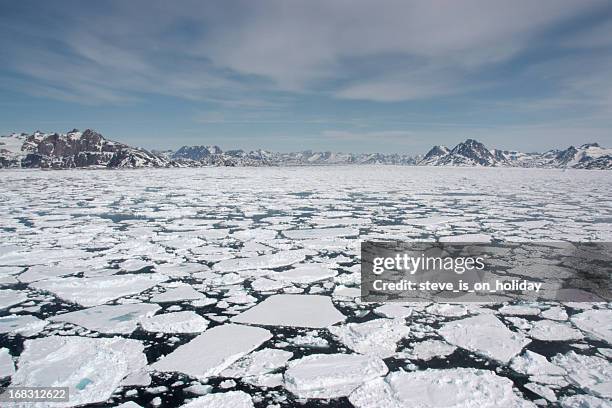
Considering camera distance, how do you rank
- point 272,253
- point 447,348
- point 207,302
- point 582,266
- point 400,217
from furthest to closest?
point 400,217 → point 272,253 → point 582,266 → point 207,302 → point 447,348

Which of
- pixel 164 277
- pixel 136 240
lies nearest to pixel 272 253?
pixel 164 277

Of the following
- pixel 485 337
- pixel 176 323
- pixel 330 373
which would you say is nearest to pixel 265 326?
pixel 176 323

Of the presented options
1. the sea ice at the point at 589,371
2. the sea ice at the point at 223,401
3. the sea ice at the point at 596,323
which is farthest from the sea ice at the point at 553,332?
the sea ice at the point at 223,401

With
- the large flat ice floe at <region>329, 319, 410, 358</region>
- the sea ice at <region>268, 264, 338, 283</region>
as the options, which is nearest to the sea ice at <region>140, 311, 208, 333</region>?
the large flat ice floe at <region>329, 319, 410, 358</region>

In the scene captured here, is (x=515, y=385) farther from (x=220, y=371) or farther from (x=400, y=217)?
(x=400, y=217)

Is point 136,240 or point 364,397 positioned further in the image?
point 136,240

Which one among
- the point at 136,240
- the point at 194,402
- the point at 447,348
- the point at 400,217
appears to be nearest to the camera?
the point at 194,402

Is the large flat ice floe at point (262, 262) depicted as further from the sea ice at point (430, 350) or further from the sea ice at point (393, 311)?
the sea ice at point (430, 350)

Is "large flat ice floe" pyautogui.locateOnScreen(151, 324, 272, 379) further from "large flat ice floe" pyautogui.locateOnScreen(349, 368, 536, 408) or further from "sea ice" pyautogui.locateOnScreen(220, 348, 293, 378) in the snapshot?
"large flat ice floe" pyautogui.locateOnScreen(349, 368, 536, 408)
